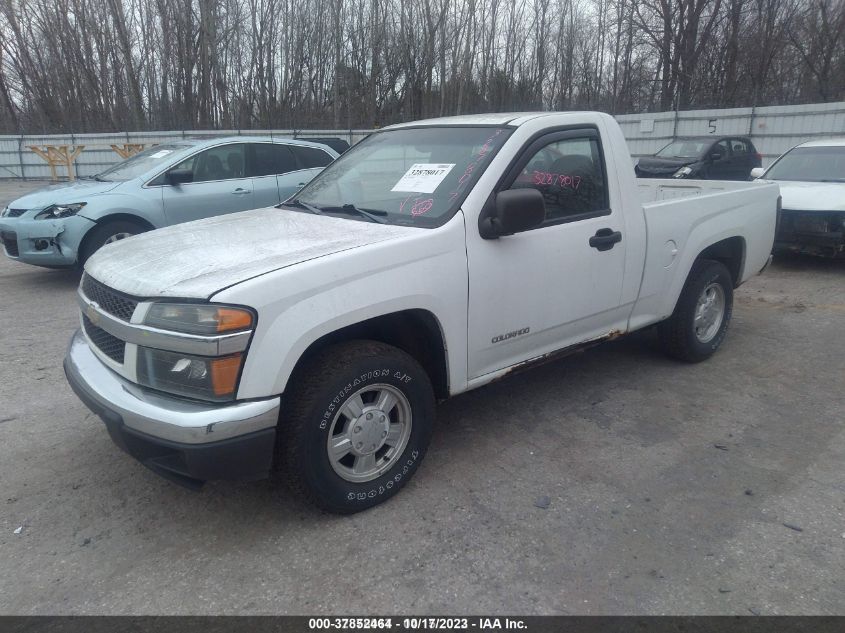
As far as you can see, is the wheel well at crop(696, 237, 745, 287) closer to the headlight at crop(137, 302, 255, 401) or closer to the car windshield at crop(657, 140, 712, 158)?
the headlight at crop(137, 302, 255, 401)

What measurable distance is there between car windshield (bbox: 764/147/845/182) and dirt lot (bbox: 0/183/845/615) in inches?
208

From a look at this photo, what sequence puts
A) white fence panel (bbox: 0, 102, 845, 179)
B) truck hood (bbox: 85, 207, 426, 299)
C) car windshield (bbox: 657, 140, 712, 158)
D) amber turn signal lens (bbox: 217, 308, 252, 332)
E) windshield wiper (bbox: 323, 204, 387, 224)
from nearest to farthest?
amber turn signal lens (bbox: 217, 308, 252, 332), truck hood (bbox: 85, 207, 426, 299), windshield wiper (bbox: 323, 204, 387, 224), car windshield (bbox: 657, 140, 712, 158), white fence panel (bbox: 0, 102, 845, 179)

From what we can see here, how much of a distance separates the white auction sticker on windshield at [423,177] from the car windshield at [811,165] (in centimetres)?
735

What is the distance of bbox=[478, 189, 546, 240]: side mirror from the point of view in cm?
332

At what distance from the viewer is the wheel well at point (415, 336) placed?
127 inches

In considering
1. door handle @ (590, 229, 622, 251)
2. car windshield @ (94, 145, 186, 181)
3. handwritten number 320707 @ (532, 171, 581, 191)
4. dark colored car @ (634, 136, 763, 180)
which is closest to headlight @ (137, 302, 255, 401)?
handwritten number 320707 @ (532, 171, 581, 191)

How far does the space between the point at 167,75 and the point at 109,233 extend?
1955cm

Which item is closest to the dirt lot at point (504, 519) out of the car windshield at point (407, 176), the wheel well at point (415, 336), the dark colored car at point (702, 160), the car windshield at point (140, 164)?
the wheel well at point (415, 336)

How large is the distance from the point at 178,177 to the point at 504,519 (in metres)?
6.35

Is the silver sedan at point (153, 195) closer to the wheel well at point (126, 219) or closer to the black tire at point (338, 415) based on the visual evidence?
the wheel well at point (126, 219)

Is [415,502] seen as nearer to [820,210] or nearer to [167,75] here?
[820,210]

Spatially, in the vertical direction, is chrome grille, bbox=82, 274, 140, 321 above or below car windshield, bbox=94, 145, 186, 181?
below
